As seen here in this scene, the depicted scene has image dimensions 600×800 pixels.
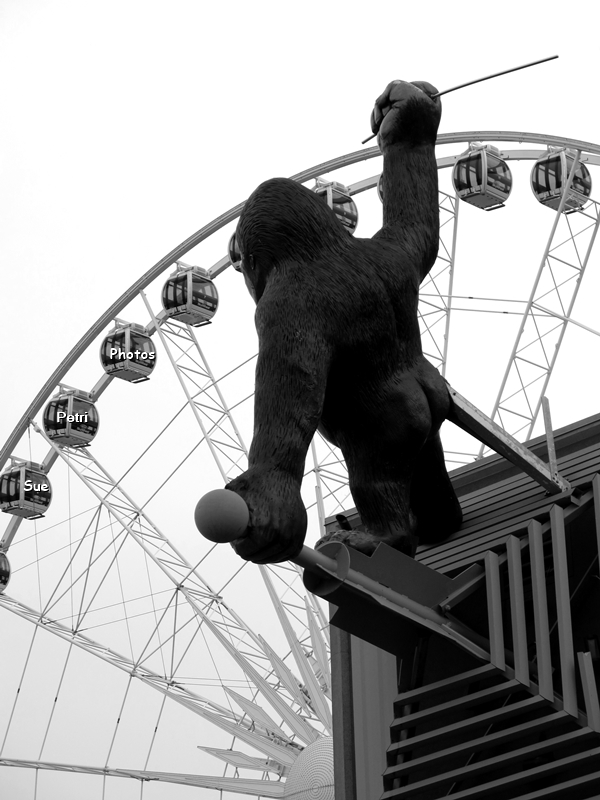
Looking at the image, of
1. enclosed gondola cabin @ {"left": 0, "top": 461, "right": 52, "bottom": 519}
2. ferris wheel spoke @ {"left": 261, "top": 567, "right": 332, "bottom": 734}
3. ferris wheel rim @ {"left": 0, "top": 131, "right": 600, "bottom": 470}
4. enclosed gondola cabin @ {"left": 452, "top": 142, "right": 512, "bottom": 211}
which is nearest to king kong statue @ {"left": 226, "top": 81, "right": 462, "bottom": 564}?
ferris wheel rim @ {"left": 0, "top": 131, "right": 600, "bottom": 470}

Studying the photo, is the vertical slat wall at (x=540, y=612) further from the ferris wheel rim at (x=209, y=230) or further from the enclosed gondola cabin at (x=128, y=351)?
the enclosed gondola cabin at (x=128, y=351)

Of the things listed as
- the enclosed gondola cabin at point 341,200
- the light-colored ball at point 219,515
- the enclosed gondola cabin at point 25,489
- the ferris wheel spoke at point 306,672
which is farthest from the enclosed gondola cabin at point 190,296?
the light-colored ball at point 219,515

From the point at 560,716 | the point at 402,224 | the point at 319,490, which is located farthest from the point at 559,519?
the point at 319,490

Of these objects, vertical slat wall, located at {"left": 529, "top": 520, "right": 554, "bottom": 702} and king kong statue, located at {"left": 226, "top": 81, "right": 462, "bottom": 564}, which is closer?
king kong statue, located at {"left": 226, "top": 81, "right": 462, "bottom": 564}

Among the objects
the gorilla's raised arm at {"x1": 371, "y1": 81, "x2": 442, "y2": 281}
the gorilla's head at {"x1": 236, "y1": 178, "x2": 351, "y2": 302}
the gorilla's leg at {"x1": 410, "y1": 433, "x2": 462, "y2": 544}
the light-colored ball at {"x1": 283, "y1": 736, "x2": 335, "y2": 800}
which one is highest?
the light-colored ball at {"x1": 283, "y1": 736, "x2": 335, "y2": 800}

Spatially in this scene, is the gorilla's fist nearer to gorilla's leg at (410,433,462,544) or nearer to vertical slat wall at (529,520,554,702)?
gorilla's leg at (410,433,462,544)

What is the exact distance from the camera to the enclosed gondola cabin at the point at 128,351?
20.0 meters

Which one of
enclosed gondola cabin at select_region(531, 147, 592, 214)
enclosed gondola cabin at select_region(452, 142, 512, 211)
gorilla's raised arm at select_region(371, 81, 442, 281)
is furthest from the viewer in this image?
enclosed gondola cabin at select_region(531, 147, 592, 214)

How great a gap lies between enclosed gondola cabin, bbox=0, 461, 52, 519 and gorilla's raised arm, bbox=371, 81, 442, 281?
1602cm

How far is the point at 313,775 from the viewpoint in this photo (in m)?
18.0

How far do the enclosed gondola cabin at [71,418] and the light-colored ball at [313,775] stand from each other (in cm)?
585

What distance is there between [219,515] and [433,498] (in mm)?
1859

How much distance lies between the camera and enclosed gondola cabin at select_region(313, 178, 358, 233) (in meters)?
17.9

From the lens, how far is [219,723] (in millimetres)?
20391
